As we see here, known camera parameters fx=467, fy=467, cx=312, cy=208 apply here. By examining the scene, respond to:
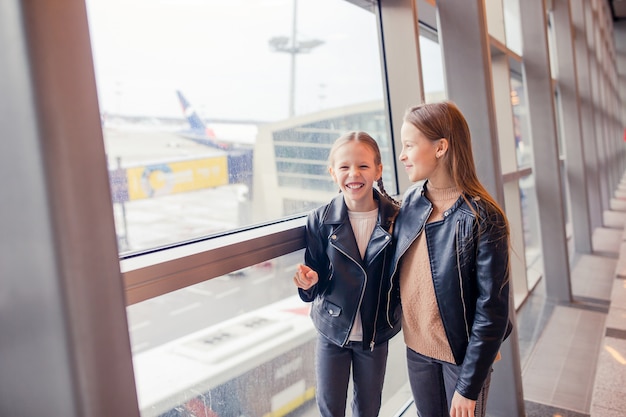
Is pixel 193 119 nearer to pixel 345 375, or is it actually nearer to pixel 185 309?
pixel 185 309

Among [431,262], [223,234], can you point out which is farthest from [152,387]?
[431,262]

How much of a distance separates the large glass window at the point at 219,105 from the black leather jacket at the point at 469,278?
682 mm

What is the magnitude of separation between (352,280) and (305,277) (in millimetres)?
159

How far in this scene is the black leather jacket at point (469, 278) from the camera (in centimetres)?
135

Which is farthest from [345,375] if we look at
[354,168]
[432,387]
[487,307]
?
[354,168]

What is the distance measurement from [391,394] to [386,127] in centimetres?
149

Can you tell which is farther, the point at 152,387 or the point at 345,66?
the point at 345,66

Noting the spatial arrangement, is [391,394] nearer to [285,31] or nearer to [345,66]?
[345,66]

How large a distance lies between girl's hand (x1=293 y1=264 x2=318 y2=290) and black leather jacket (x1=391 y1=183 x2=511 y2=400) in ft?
0.87

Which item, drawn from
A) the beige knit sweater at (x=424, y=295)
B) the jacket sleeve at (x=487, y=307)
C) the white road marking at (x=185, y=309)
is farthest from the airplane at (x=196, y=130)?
the jacket sleeve at (x=487, y=307)

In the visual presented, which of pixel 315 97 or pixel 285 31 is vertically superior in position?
pixel 285 31

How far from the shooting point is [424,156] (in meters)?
1.43

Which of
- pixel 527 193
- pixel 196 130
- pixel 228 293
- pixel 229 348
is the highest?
pixel 196 130

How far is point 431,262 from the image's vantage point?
1.45 meters
